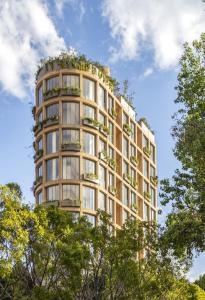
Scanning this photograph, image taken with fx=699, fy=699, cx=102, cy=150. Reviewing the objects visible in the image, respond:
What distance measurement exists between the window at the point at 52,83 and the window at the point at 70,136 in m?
5.66

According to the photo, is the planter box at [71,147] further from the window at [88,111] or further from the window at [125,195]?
the window at [125,195]

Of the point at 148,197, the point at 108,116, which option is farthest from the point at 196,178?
the point at 148,197

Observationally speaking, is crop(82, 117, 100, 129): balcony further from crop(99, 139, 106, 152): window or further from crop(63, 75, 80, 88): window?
crop(63, 75, 80, 88): window

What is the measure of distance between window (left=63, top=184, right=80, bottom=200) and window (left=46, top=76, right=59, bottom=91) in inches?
489

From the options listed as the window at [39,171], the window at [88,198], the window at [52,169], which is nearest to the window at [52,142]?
Answer: the window at [52,169]

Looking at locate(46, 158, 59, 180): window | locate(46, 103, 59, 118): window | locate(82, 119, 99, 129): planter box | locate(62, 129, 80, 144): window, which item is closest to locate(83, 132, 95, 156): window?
locate(62, 129, 80, 144): window

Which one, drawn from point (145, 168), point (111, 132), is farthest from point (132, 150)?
point (111, 132)

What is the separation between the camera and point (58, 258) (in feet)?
128

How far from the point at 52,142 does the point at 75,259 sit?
159 feet

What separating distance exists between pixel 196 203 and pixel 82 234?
384 inches

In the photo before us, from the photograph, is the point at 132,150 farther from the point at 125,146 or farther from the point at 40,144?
the point at 40,144

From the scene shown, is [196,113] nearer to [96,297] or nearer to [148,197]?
[96,297]

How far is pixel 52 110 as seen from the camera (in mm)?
86125

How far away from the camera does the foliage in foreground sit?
37.3 meters
